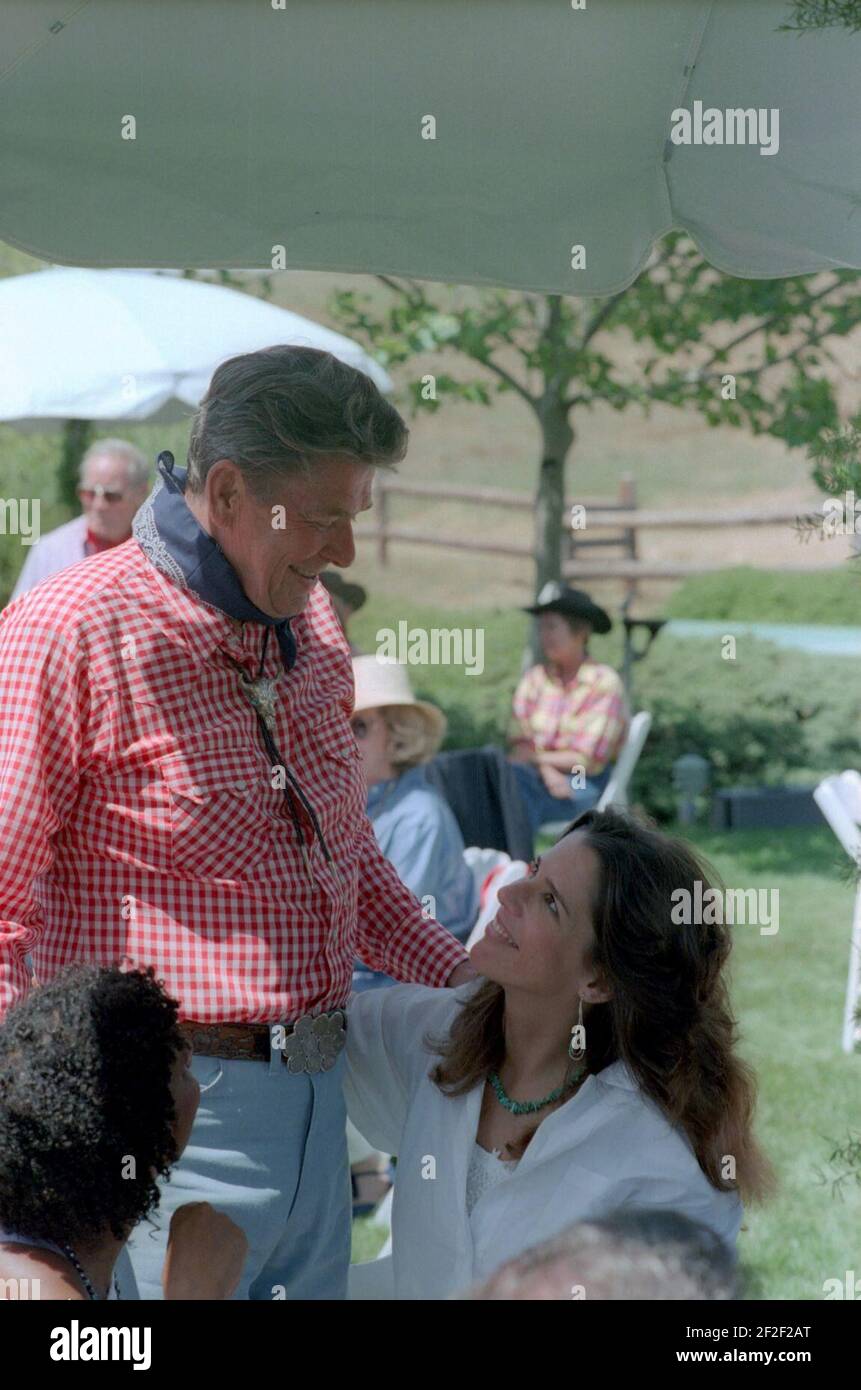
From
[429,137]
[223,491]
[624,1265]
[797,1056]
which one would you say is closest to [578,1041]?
[223,491]

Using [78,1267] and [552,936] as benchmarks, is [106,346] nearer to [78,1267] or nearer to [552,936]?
[552,936]

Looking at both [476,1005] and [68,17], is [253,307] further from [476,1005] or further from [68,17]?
[476,1005]

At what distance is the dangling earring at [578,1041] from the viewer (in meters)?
2.19

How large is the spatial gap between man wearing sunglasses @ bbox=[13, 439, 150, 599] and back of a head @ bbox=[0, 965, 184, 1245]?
3636 mm

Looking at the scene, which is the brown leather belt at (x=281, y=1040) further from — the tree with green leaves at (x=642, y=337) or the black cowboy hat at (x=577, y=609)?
the tree with green leaves at (x=642, y=337)

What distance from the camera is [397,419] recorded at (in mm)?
2109

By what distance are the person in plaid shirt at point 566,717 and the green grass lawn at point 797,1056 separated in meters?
1.02

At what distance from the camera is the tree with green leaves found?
27.9 feet

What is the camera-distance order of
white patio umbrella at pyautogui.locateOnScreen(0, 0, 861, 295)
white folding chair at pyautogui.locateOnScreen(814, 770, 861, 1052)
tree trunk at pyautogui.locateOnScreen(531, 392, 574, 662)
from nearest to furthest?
1. white patio umbrella at pyautogui.locateOnScreen(0, 0, 861, 295)
2. white folding chair at pyautogui.locateOnScreen(814, 770, 861, 1052)
3. tree trunk at pyautogui.locateOnScreen(531, 392, 574, 662)

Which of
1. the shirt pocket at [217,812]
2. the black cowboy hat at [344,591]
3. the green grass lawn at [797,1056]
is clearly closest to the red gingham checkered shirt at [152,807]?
the shirt pocket at [217,812]

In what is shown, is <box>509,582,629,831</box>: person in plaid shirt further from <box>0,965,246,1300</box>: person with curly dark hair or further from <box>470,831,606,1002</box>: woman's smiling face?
<box>0,965,246,1300</box>: person with curly dark hair

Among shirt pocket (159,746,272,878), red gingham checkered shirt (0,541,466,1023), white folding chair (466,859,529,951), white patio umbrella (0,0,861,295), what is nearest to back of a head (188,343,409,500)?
red gingham checkered shirt (0,541,466,1023)

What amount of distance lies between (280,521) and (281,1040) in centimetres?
68

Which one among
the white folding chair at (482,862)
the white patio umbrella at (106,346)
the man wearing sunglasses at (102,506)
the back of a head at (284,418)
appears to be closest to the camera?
the back of a head at (284,418)
